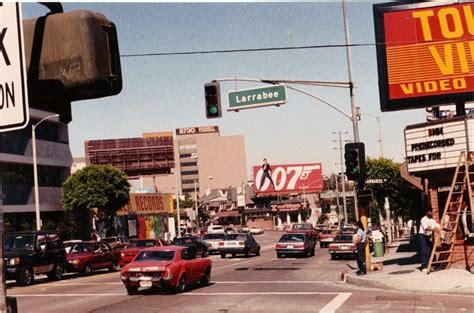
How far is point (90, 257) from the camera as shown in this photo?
1199 inches

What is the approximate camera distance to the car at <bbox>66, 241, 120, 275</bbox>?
29.7 m

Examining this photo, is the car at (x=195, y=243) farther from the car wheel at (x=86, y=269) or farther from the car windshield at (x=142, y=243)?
the car wheel at (x=86, y=269)

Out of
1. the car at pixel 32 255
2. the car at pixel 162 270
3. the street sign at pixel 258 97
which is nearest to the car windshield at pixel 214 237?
the car at pixel 32 255

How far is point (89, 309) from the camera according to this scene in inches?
663

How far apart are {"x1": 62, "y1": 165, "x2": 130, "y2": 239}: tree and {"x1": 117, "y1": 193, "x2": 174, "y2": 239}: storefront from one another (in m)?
12.7

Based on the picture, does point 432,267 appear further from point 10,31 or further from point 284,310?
point 10,31

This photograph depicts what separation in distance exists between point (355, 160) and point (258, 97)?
13.8ft

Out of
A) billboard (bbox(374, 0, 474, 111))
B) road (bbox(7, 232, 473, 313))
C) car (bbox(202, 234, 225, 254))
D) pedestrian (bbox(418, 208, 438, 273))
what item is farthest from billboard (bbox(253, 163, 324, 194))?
pedestrian (bbox(418, 208, 438, 273))

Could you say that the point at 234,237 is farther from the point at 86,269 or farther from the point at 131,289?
the point at 131,289

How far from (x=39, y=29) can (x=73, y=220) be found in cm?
5312

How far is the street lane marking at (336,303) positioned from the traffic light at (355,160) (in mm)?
5848

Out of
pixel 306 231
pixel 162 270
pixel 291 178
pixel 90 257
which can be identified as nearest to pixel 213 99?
pixel 162 270

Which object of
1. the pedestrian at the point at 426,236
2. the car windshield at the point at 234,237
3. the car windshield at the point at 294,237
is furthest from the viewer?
the car windshield at the point at 234,237

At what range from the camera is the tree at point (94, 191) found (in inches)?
2035
